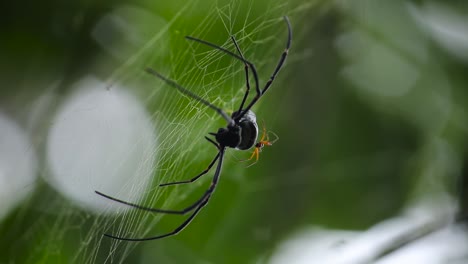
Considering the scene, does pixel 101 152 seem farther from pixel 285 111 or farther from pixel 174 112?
pixel 285 111

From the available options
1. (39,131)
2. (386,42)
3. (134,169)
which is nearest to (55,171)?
(39,131)

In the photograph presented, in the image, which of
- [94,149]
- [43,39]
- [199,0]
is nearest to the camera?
[94,149]

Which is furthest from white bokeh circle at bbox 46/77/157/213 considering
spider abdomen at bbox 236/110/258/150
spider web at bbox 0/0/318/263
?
spider abdomen at bbox 236/110/258/150

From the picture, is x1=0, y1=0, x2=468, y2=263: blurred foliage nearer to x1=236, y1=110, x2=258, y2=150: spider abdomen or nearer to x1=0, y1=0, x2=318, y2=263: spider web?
x1=0, y1=0, x2=318, y2=263: spider web

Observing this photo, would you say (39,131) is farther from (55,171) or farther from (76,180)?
(76,180)

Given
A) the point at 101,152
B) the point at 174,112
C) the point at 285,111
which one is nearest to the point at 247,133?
the point at 174,112

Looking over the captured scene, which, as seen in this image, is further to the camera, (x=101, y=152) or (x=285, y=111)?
(x=285, y=111)

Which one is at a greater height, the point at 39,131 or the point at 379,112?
the point at 379,112

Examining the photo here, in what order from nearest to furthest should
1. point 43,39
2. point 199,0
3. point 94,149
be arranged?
point 94,149 → point 199,0 → point 43,39

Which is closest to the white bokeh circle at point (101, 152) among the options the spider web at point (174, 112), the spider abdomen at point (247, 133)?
the spider web at point (174, 112)
